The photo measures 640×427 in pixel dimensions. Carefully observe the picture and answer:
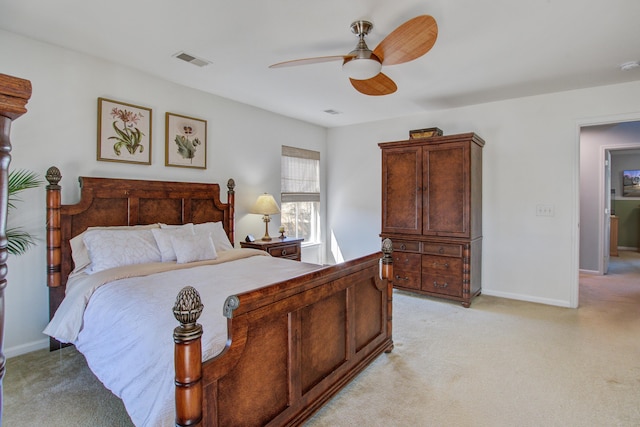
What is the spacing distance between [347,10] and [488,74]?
1869 mm

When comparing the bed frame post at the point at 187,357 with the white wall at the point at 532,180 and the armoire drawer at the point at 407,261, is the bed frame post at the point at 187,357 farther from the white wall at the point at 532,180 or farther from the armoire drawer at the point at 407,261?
the white wall at the point at 532,180

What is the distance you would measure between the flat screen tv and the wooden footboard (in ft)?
27.4

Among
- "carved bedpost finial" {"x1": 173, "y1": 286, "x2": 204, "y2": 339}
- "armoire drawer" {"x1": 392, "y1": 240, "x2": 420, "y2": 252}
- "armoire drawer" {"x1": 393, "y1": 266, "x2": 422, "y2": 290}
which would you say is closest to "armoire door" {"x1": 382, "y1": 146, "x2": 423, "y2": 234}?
"armoire drawer" {"x1": 392, "y1": 240, "x2": 420, "y2": 252}

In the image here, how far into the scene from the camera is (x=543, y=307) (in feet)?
12.8

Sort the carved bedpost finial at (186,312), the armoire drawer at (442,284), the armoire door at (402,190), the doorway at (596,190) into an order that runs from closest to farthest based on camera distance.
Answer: the carved bedpost finial at (186,312) < the armoire drawer at (442,284) < the armoire door at (402,190) < the doorway at (596,190)

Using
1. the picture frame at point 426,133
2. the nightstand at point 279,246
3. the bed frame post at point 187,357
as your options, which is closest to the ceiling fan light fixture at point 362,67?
the bed frame post at point 187,357


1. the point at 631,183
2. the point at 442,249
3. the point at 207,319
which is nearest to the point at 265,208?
the point at 442,249

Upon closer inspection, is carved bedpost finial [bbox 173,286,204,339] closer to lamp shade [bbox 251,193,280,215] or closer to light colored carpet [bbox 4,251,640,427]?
light colored carpet [bbox 4,251,640,427]

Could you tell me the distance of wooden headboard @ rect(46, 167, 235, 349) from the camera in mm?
2734

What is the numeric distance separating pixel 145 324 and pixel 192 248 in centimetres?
133

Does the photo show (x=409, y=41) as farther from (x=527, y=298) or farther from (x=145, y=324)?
(x=527, y=298)

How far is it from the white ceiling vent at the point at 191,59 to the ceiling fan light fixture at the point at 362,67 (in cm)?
148

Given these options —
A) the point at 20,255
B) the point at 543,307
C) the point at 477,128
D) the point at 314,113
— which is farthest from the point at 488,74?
the point at 20,255

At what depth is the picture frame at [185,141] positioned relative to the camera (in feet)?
12.0
